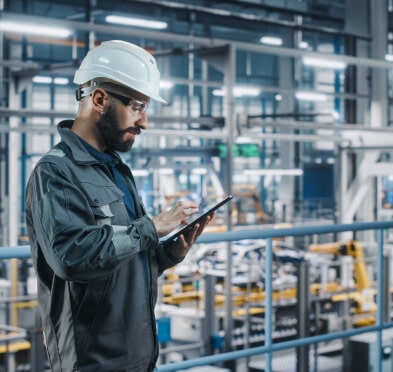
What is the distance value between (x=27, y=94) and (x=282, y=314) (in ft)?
33.4

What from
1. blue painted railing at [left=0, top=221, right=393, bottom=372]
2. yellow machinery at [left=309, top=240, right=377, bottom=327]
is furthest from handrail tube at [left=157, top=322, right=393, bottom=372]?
yellow machinery at [left=309, top=240, right=377, bottom=327]

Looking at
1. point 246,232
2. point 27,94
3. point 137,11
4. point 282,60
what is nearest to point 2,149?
point 27,94

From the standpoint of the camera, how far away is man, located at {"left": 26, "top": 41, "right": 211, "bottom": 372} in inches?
66.6

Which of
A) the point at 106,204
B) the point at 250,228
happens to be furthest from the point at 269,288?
the point at 250,228

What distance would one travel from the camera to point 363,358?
549 centimetres

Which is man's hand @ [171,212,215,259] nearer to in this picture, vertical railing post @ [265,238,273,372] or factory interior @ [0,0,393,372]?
factory interior @ [0,0,393,372]

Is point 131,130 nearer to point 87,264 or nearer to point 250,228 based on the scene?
point 87,264

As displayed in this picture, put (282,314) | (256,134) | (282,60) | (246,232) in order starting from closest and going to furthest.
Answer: (246,232), (256,134), (282,314), (282,60)

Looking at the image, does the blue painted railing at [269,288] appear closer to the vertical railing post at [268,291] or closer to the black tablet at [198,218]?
the vertical railing post at [268,291]

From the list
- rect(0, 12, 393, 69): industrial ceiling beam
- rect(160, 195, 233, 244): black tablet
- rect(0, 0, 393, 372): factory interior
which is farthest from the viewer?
rect(0, 12, 393, 69): industrial ceiling beam

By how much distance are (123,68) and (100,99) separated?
11 cm

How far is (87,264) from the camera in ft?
5.33

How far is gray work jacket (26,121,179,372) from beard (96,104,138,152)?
7cm

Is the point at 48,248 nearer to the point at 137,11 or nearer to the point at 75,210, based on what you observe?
the point at 75,210
